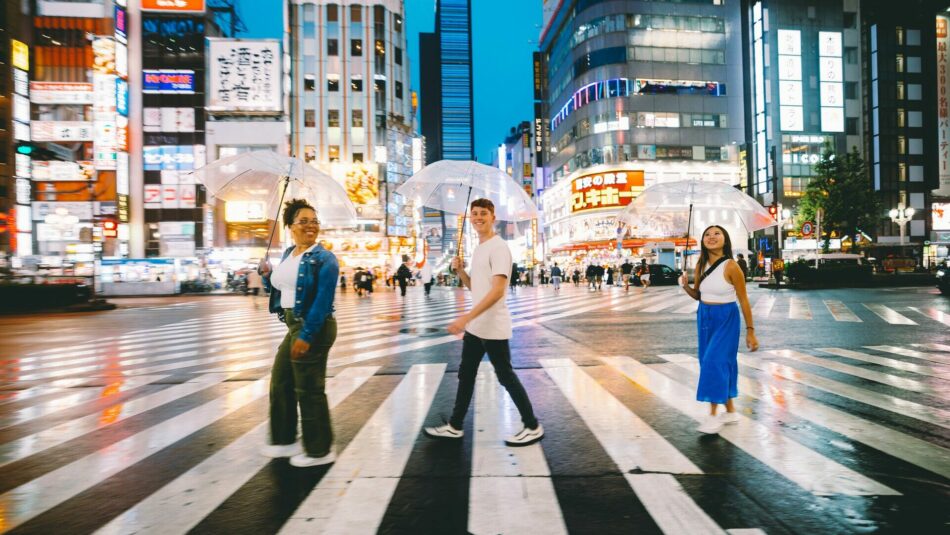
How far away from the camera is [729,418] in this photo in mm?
4500

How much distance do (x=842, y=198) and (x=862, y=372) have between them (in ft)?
137

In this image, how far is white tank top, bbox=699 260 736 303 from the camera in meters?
4.35

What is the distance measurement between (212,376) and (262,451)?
3.69 m

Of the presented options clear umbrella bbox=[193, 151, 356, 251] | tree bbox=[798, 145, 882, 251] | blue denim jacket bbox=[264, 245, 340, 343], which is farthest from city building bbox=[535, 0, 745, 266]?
blue denim jacket bbox=[264, 245, 340, 343]

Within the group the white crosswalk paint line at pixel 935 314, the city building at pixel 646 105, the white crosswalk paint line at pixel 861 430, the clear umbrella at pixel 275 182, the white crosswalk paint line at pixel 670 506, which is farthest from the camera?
the city building at pixel 646 105

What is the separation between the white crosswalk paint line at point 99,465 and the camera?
3111 millimetres

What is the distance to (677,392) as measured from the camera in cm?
573

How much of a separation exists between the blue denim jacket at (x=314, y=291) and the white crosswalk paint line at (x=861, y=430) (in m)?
4.02

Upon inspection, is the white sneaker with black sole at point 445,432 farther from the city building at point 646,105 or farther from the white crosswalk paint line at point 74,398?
the city building at point 646,105

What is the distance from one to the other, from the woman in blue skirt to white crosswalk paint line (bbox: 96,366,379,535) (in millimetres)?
3437

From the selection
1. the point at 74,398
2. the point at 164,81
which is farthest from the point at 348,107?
the point at 74,398

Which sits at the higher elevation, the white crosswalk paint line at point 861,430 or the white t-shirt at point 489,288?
the white t-shirt at point 489,288

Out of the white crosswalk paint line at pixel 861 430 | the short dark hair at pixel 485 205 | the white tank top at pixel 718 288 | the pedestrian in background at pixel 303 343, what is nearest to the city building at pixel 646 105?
the white crosswalk paint line at pixel 861 430

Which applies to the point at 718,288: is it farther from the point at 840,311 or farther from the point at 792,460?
the point at 840,311
